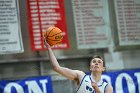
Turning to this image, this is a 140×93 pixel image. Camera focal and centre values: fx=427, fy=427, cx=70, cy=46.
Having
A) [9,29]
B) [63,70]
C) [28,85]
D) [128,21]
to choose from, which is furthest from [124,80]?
[63,70]

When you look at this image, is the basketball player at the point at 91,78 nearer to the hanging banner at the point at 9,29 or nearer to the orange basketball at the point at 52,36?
the orange basketball at the point at 52,36

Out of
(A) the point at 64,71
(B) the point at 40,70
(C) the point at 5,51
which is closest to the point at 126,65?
(B) the point at 40,70

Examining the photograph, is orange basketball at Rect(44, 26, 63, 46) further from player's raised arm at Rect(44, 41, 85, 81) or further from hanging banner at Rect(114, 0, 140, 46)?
hanging banner at Rect(114, 0, 140, 46)

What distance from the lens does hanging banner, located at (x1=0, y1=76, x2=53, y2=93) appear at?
260 inches

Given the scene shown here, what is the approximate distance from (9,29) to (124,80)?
7.14ft

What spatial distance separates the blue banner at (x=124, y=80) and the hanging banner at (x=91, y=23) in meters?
0.54

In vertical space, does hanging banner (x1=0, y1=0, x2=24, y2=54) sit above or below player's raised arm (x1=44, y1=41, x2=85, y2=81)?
above

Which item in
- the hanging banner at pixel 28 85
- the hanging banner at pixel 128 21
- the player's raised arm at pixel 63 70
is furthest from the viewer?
the hanging banner at pixel 128 21

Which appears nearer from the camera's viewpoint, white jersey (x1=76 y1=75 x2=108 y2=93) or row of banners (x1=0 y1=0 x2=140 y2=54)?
white jersey (x1=76 y1=75 x2=108 y2=93)

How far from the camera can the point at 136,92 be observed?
7.44m

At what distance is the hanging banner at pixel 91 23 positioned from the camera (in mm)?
7375

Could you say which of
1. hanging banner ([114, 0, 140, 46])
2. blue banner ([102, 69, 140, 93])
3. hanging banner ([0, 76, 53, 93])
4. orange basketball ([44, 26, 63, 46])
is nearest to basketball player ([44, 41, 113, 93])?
orange basketball ([44, 26, 63, 46])

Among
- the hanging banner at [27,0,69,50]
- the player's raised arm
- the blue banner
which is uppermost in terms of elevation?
the hanging banner at [27,0,69,50]

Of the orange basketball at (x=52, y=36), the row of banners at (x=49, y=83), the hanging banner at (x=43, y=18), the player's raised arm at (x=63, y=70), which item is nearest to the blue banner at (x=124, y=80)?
the row of banners at (x=49, y=83)
